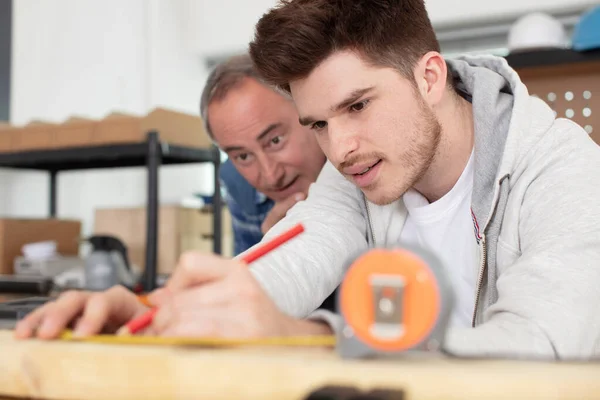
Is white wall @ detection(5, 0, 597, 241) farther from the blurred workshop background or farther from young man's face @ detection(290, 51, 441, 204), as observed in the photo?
young man's face @ detection(290, 51, 441, 204)

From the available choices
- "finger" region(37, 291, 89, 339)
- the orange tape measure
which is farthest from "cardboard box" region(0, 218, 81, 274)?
the orange tape measure

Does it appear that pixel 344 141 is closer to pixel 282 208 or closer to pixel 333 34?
pixel 333 34

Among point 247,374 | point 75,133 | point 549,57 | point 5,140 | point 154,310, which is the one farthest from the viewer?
point 5,140

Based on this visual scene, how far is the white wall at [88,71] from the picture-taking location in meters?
3.89

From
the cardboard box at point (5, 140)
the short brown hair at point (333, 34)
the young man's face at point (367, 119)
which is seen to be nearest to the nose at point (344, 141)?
the young man's face at point (367, 119)

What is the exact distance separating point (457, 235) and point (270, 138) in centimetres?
70

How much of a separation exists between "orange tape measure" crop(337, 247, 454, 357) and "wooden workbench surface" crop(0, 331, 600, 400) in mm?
14

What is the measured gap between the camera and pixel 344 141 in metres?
1.06

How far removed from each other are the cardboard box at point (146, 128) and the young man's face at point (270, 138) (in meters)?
1.05

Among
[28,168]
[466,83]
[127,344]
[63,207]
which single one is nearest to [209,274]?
[127,344]

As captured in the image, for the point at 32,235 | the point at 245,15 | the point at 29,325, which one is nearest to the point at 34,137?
the point at 32,235

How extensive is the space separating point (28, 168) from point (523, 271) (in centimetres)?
334

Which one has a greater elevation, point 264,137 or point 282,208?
point 264,137

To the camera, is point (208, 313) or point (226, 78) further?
point (226, 78)
